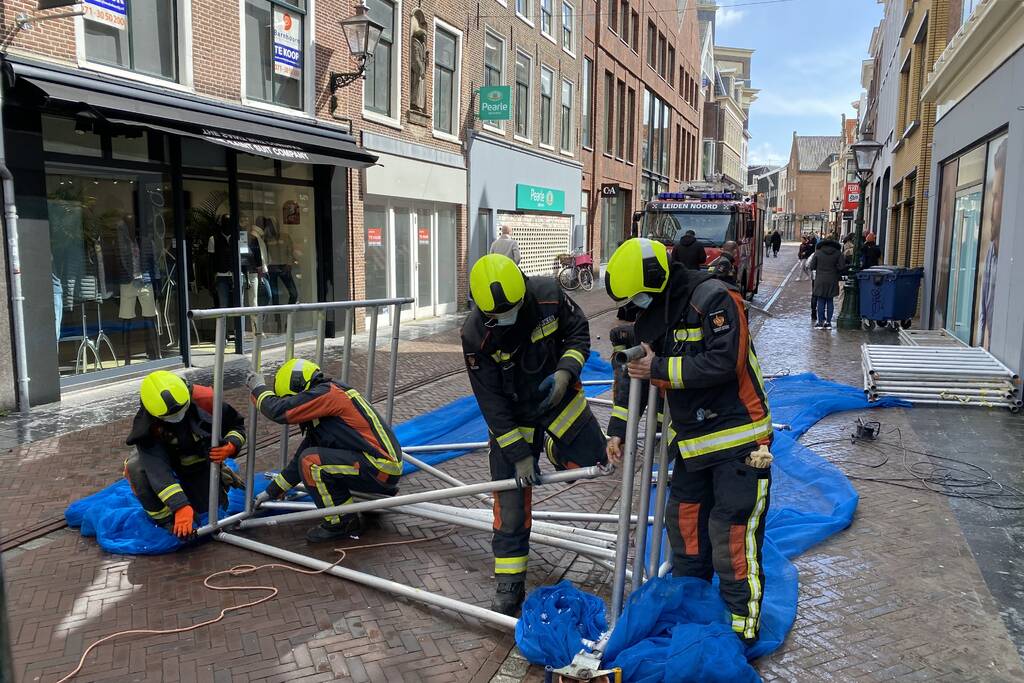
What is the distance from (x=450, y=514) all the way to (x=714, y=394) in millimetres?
A: 2063

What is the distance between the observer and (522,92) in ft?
70.1

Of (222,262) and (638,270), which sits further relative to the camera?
(222,262)

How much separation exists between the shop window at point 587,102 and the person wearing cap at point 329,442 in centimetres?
2342

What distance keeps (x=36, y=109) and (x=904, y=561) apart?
886 cm

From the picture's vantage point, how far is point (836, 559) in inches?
173

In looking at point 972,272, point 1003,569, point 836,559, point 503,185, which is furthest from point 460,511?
point 503,185

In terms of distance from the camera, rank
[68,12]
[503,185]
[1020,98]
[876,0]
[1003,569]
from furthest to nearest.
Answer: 1. [876,0]
2. [503,185]
3. [1020,98]
4. [68,12]
5. [1003,569]

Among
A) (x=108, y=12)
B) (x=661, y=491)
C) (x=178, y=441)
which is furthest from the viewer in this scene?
(x=108, y=12)

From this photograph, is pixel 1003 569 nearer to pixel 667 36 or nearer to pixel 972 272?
pixel 972 272

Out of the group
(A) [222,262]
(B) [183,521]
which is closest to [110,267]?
(A) [222,262]

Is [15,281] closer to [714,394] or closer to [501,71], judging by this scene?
[714,394]

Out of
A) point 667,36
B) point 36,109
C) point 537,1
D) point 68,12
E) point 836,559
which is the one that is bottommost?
point 836,559

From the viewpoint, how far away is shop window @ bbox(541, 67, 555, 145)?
74.8 feet

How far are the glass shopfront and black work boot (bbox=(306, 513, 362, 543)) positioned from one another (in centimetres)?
534
